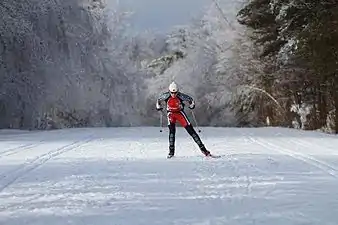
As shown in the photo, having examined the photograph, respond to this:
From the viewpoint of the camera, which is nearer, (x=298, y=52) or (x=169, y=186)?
(x=169, y=186)

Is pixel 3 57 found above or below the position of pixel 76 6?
below

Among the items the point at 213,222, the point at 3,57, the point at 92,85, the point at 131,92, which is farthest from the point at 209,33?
the point at 213,222

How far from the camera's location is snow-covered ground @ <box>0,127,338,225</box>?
7762 mm

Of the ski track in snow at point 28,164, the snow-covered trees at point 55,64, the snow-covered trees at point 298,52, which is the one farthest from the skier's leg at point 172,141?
the snow-covered trees at point 55,64

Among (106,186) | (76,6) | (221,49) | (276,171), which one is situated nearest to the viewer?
(106,186)

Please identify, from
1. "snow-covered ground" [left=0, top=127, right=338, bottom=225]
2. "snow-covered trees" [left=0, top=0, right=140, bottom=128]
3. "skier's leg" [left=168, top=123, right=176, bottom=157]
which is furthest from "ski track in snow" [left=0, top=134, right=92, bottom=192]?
"snow-covered trees" [left=0, top=0, right=140, bottom=128]

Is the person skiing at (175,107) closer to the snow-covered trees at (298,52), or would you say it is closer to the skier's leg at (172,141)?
the skier's leg at (172,141)

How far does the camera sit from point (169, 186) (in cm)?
1019

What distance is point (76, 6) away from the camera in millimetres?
33812

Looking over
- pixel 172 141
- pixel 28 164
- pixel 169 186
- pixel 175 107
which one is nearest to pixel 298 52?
pixel 175 107

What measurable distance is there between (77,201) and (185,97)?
736cm

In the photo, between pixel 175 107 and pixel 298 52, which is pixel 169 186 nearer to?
pixel 175 107

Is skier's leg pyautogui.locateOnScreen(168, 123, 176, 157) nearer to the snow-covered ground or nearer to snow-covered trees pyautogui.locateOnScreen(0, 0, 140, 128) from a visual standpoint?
the snow-covered ground

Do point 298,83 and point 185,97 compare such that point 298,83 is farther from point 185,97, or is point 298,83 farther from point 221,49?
point 185,97
